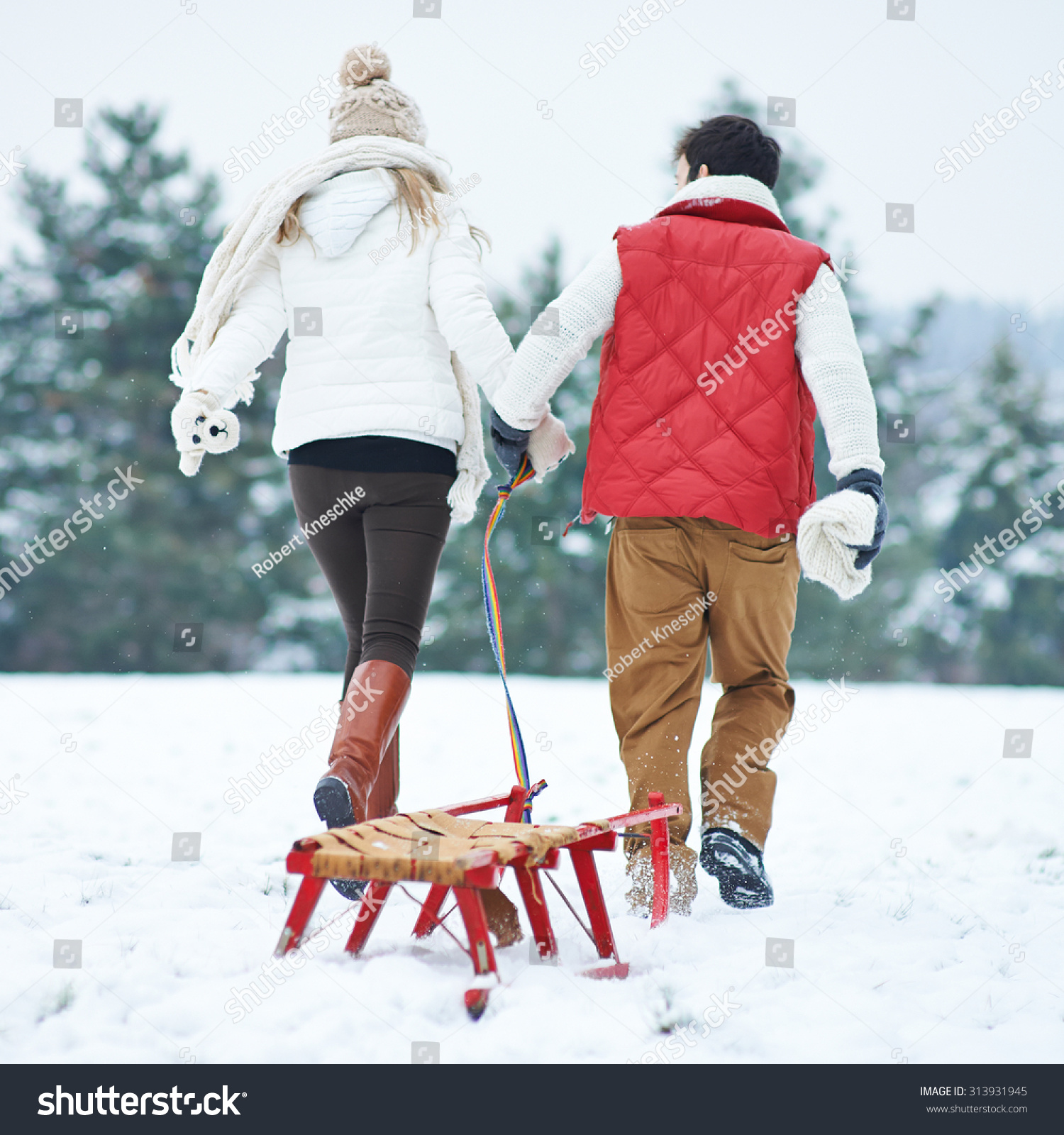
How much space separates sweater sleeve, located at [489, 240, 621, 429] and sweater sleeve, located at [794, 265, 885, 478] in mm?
430

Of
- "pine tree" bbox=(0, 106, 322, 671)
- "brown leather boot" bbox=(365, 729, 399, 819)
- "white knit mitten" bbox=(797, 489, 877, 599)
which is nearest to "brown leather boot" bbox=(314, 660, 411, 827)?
"brown leather boot" bbox=(365, 729, 399, 819)

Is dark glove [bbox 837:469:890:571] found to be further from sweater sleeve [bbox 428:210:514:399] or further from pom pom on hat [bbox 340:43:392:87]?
pom pom on hat [bbox 340:43:392:87]

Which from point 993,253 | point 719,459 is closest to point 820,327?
point 719,459

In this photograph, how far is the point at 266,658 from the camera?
15.4 meters

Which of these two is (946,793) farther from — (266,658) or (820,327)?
(266,658)

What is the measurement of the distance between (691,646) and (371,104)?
150 centimetres

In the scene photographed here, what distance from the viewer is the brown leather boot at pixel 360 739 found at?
203 centimetres

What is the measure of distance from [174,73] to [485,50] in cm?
512

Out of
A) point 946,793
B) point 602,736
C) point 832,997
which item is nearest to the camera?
point 832,997

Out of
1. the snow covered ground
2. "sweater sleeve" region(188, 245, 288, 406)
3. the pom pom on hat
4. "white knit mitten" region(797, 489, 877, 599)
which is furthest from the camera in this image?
the pom pom on hat

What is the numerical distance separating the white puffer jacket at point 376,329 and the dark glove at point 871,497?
80 centimetres

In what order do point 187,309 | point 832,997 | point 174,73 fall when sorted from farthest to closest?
point 174,73 < point 187,309 < point 832,997

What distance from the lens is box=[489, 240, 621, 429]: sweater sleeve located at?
7.55 ft

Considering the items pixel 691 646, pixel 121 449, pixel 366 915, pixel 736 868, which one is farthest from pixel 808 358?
pixel 121 449
